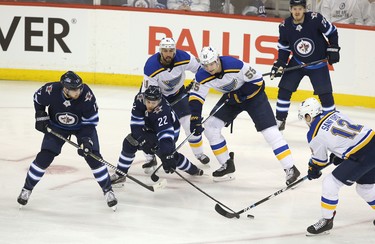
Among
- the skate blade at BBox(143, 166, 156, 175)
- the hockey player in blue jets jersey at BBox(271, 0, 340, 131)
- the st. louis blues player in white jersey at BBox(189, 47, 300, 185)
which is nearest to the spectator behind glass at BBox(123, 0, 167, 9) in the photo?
the hockey player in blue jets jersey at BBox(271, 0, 340, 131)

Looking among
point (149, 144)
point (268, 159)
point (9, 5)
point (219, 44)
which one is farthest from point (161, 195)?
point (9, 5)

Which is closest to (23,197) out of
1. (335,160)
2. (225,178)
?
(225,178)

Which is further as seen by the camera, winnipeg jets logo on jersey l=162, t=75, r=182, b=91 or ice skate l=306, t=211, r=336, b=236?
winnipeg jets logo on jersey l=162, t=75, r=182, b=91

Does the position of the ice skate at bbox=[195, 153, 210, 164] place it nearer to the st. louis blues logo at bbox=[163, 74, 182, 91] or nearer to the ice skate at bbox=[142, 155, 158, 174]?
the ice skate at bbox=[142, 155, 158, 174]

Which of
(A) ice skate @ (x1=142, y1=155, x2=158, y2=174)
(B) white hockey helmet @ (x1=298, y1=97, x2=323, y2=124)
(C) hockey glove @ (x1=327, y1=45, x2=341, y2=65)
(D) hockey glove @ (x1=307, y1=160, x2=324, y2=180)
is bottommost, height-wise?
(A) ice skate @ (x1=142, y1=155, x2=158, y2=174)

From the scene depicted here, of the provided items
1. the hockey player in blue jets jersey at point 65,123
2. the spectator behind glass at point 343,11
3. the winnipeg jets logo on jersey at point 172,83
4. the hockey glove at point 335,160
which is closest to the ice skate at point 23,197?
the hockey player in blue jets jersey at point 65,123

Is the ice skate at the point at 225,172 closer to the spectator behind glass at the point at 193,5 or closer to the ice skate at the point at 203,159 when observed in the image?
the ice skate at the point at 203,159

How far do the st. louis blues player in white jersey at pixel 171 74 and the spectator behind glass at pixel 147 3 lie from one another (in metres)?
3.21

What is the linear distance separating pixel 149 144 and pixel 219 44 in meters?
3.78

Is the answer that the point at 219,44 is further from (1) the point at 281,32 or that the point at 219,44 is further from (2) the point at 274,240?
(2) the point at 274,240

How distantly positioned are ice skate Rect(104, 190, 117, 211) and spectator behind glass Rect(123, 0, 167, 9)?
440 centimetres

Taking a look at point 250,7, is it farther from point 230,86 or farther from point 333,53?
point 230,86

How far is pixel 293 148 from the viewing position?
7.80 m

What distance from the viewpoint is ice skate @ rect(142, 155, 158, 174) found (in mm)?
6887
